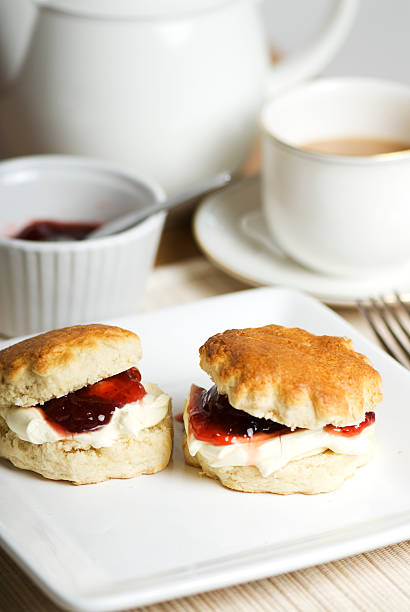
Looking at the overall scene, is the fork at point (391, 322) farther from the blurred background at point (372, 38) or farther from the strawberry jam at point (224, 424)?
the blurred background at point (372, 38)

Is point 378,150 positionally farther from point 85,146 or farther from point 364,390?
point 364,390

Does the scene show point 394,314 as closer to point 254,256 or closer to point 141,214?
point 254,256

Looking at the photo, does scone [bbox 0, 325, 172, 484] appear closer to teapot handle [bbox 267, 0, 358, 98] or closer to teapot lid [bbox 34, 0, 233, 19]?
teapot lid [bbox 34, 0, 233, 19]

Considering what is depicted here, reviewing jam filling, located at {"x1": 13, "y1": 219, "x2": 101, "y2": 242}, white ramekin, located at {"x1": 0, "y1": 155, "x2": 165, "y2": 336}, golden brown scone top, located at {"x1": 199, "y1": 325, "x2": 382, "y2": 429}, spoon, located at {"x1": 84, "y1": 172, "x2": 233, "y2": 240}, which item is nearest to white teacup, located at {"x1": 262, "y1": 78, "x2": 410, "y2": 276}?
spoon, located at {"x1": 84, "y1": 172, "x2": 233, "y2": 240}

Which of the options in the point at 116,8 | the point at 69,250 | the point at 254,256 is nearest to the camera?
the point at 69,250

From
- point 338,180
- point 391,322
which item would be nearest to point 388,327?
point 391,322

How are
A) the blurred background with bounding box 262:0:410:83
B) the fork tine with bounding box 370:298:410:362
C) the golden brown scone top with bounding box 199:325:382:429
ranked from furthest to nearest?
the blurred background with bounding box 262:0:410:83, the fork tine with bounding box 370:298:410:362, the golden brown scone top with bounding box 199:325:382:429

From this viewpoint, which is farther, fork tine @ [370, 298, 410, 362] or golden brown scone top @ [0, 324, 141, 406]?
fork tine @ [370, 298, 410, 362]

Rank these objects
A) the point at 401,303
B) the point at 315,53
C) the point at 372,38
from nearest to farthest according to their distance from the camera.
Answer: the point at 401,303
the point at 315,53
the point at 372,38
